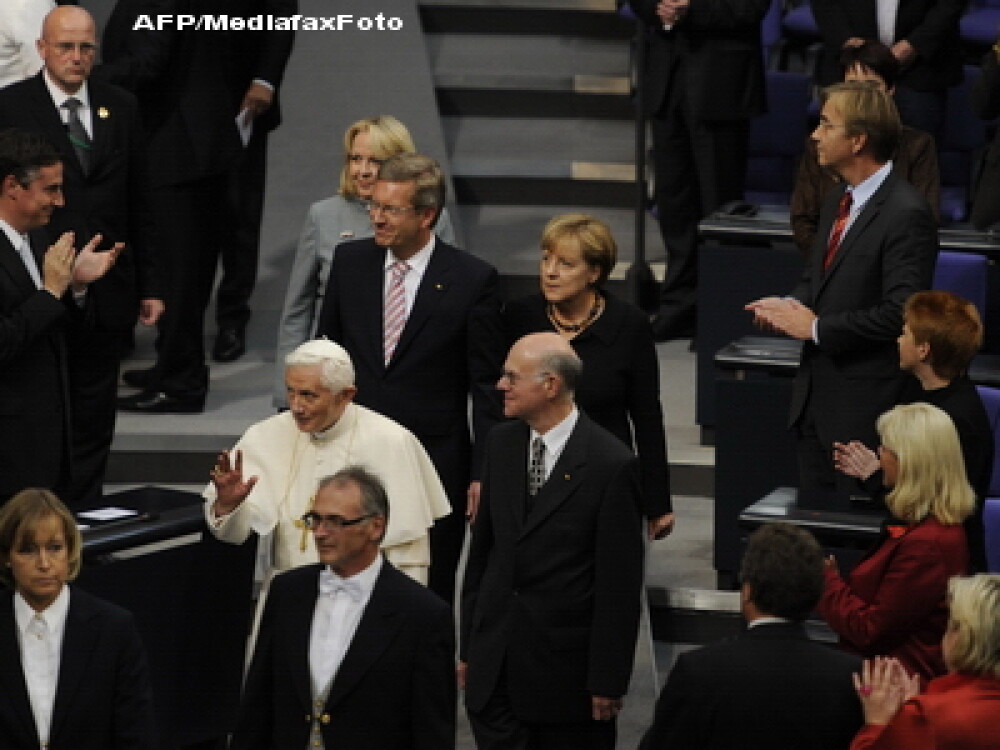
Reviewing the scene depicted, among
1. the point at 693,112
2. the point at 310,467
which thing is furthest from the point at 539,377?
the point at 693,112

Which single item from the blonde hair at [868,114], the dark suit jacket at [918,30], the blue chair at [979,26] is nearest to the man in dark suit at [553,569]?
the blonde hair at [868,114]

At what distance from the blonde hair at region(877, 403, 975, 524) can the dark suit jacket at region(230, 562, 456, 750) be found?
120 cm

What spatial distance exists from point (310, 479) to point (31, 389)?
3.76 ft

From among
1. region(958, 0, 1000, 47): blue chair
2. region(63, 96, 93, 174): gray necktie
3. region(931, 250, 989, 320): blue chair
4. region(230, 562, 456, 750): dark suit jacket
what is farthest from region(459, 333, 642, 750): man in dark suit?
region(958, 0, 1000, 47): blue chair

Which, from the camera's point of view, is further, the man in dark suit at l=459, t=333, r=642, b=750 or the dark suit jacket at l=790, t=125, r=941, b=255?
the dark suit jacket at l=790, t=125, r=941, b=255

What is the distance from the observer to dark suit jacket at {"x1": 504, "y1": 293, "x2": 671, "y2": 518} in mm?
5938

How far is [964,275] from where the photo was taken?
746cm

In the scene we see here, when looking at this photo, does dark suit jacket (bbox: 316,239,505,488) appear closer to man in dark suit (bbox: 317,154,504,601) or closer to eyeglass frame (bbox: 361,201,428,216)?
man in dark suit (bbox: 317,154,504,601)

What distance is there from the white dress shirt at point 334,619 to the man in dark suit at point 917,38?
463 cm

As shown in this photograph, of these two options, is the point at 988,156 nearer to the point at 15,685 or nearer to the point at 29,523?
the point at 29,523

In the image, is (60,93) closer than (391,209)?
No

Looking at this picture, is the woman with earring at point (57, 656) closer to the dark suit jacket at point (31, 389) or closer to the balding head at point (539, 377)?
the balding head at point (539, 377)

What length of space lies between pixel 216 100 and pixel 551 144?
251 cm

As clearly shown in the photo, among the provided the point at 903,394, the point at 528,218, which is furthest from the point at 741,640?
the point at 528,218
